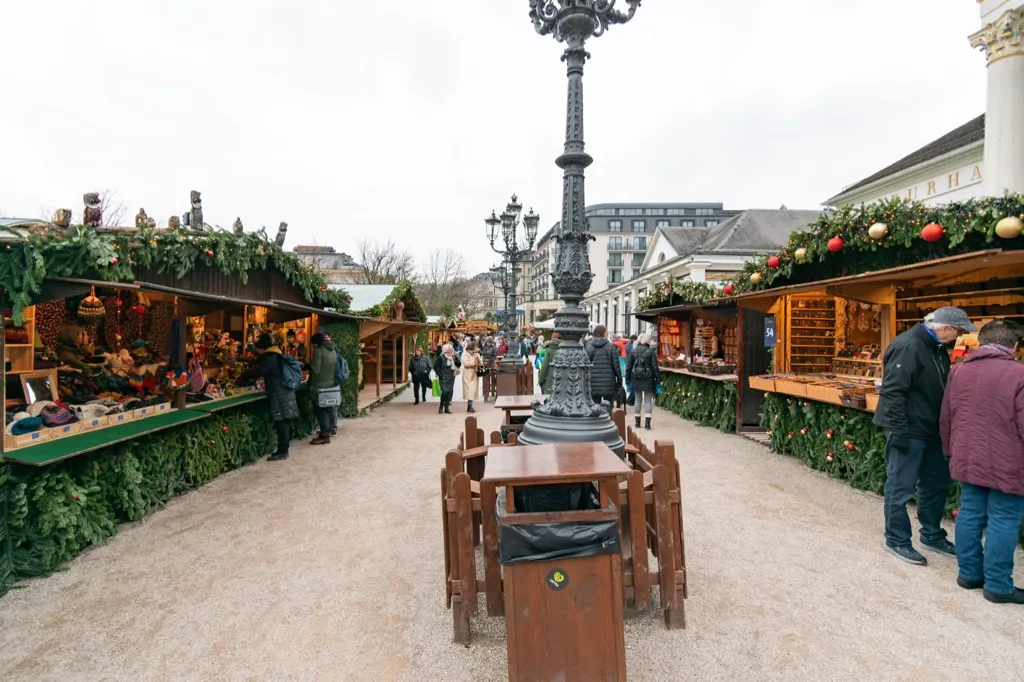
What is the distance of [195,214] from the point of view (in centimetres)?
614

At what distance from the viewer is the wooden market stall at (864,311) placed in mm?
5568

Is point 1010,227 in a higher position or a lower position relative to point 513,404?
higher

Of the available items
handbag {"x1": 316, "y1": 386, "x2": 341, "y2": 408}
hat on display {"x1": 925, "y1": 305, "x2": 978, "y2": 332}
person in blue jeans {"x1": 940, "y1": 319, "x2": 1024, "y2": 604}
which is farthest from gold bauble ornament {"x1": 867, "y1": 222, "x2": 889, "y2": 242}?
handbag {"x1": 316, "y1": 386, "x2": 341, "y2": 408}

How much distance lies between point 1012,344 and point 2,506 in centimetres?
710

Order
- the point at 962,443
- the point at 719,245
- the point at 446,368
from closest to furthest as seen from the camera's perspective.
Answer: the point at 962,443 → the point at 446,368 → the point at 719,245

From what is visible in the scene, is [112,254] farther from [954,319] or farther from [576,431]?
[954,319]

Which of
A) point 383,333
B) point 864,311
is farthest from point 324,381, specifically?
point 864,311

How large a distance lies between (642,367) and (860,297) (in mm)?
3806

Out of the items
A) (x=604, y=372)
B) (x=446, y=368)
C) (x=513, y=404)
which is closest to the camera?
(x=513, y=404)

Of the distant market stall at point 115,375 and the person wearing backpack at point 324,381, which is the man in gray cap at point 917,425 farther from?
the person wearing backpack at point 324,381

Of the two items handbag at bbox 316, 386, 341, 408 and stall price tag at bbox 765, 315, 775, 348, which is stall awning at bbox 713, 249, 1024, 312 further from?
handbag at bbox 316, 386, 341, 408

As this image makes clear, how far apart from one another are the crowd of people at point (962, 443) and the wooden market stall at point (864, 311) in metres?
0.92

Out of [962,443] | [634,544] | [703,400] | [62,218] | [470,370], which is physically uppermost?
[62,218]

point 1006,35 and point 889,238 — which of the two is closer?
point 889,238
